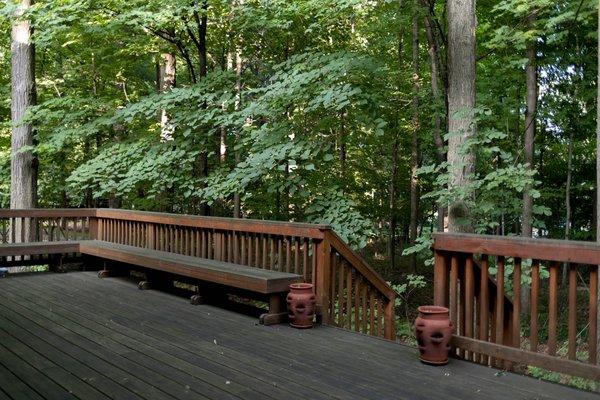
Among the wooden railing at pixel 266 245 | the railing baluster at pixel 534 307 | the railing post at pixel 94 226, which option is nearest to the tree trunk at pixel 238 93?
the wooden railing at pixel 266 245

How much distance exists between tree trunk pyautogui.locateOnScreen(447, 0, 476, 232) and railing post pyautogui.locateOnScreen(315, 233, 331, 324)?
2.21 metres

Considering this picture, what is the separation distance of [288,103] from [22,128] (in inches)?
222

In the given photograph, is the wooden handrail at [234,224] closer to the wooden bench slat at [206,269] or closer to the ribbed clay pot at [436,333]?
the wooden bench slat at [206,269]

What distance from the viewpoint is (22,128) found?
1012cm

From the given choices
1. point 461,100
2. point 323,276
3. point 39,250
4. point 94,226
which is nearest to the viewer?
point 323,276

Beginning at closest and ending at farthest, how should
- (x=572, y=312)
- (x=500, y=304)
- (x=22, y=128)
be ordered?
(x=572, y=312) → (x=500, y=304) → (x=22, y=128)

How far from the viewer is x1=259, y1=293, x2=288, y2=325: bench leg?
498cm

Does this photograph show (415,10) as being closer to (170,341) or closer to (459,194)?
(459,194)

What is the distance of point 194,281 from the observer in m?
6.20

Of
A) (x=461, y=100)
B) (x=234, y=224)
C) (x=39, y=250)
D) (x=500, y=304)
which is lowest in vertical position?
(x=39, y=250)

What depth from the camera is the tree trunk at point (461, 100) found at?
6.47m

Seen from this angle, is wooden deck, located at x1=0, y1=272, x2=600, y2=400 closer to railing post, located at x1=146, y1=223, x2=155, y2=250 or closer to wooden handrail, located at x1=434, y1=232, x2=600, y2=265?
wooden handrail, located at x1=434, y1=232, x2=600, y2=265

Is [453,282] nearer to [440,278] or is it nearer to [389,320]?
[440,278]

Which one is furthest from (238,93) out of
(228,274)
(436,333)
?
(436,333)
